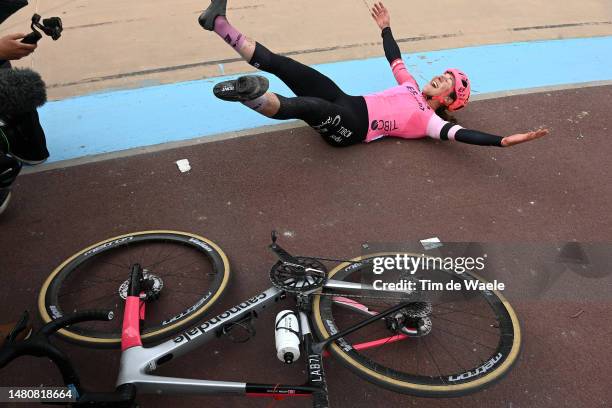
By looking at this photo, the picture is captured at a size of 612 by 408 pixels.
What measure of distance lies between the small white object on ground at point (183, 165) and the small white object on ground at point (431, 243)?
205cm

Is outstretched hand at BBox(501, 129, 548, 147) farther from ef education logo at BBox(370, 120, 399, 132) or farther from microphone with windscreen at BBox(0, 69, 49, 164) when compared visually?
microphone with windscreen at BBox(0, 69, 49, 164)

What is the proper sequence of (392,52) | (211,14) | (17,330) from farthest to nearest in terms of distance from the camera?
1. (392,52)
2. (211,14)
3. (17,330)

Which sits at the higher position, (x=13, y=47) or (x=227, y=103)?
(x=13, y=47)

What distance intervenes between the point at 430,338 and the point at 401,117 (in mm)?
2249

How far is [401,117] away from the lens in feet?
15.1

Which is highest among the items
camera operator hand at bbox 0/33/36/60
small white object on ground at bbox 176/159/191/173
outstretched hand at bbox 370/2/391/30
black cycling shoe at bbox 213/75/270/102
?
camera operator hand at bbox 0/33/36/60

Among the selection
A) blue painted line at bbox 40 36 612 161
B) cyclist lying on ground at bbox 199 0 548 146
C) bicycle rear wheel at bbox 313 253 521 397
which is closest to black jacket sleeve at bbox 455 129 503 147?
cyclist lying on ground at bbox 199 0 548 146

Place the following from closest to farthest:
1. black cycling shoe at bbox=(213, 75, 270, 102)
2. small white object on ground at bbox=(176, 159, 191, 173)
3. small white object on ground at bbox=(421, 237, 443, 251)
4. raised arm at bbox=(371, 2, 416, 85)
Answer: black cycling shoe at bbox=(213, 75, 270, 102)
small white object on ground at bbox=(421, 237, 443, 251)
small white object on ground at bbox=(176, 159, 191, 173)
raised arm at bbox=(371, 2, 416, 85)

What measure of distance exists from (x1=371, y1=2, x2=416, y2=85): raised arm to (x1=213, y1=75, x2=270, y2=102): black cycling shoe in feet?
6.42

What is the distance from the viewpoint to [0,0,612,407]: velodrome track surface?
9.32ft

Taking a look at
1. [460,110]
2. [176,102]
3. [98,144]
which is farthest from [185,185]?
[460,110]

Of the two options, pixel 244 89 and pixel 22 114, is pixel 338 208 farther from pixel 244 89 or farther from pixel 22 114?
pixel 22 114

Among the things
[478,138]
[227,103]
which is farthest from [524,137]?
[227,103]

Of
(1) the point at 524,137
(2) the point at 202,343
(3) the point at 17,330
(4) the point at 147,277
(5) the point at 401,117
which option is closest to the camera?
(3) the point at 17,330
